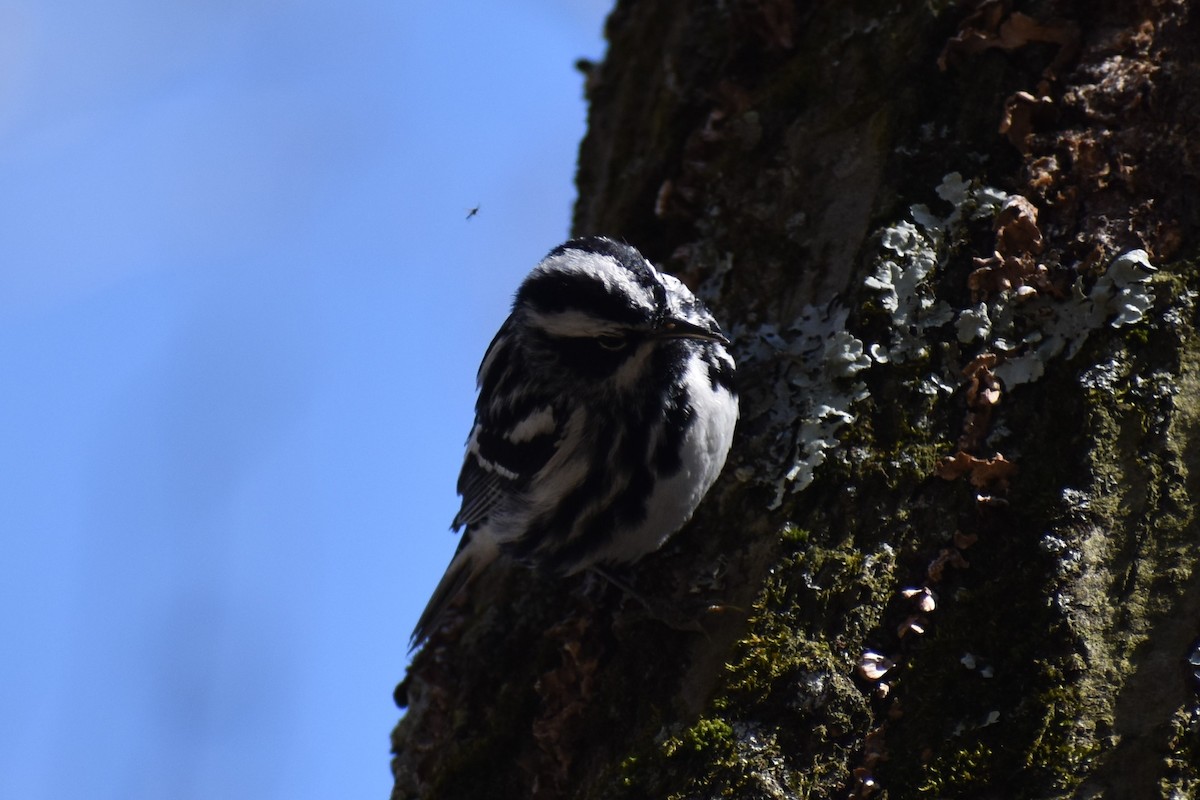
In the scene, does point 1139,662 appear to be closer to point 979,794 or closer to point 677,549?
point 979,794

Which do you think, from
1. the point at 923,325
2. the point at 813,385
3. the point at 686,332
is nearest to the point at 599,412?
the point at 686,332

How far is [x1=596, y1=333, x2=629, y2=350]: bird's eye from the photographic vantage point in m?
3.49

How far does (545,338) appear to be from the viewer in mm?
3770

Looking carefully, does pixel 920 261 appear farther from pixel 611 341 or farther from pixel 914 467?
pixel 611 341

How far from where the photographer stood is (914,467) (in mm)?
2750

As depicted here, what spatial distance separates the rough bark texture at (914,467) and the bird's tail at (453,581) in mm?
135

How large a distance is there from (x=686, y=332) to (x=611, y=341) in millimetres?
315

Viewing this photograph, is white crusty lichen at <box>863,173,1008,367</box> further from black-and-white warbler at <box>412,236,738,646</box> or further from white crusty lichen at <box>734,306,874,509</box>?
black-and-white warbler at <box>412,236,738,646</box>

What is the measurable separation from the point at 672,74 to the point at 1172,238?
6.21 ft

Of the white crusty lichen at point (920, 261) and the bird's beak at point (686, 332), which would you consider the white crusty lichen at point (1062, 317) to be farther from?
the bird's beak at point (686, 332)

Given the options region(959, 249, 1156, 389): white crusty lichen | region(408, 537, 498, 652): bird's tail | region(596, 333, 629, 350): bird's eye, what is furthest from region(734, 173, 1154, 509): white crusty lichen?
region(408, 537, 498, 652): bird's tail

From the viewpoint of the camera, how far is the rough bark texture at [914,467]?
238 cm

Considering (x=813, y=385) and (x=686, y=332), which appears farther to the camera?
(x=686, y=332)

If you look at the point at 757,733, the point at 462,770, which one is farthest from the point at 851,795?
the point at 462,770
